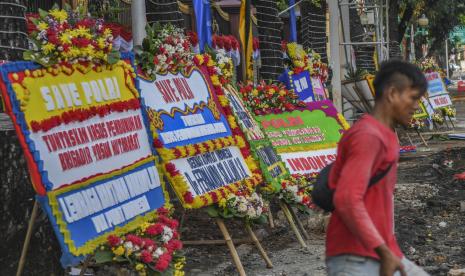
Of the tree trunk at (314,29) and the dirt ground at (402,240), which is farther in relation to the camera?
the tree trunk at (314,29)

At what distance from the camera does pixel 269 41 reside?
1337cm

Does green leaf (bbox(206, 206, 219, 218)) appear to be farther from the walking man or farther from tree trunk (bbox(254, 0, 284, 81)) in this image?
tree trunk (bbox(254, 0, 284, 81))

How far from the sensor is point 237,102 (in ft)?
29.4

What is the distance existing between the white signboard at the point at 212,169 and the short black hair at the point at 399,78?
3.14 meters

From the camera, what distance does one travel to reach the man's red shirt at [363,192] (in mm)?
3775

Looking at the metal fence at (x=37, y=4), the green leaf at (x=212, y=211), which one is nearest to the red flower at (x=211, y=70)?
the green leaf at (x=212, y=211)

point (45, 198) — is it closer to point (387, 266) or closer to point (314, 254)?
point (387, 266)

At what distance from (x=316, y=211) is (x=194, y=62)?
9.40 ft

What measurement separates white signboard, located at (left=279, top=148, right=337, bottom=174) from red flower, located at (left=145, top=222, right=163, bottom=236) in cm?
369

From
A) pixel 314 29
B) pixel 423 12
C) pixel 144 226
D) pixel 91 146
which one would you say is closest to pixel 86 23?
pixel 91 146

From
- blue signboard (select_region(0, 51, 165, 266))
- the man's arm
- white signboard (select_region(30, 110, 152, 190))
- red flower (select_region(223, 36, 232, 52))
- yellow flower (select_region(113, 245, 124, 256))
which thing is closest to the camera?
the man's arm

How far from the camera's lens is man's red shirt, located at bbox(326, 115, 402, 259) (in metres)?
3.78

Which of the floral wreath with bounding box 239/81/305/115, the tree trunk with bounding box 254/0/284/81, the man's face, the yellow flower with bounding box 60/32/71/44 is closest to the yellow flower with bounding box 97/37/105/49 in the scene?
the yellow flower with bounding box 60/32/71/44

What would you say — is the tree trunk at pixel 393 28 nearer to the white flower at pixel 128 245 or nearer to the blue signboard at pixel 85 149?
the blue signboard at pixel 85 149
